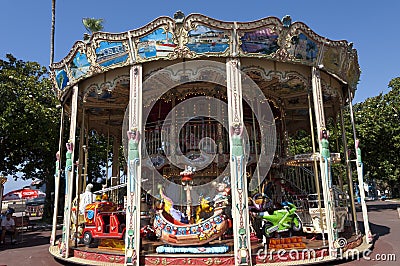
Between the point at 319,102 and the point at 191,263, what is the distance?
5716mm

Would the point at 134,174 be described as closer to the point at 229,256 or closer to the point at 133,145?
the point at 133,145

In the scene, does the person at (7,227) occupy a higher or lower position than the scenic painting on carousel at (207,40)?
lower

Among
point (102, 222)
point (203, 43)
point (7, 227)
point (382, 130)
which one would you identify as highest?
point (382, 130)

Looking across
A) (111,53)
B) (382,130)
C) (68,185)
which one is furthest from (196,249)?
(382,130)

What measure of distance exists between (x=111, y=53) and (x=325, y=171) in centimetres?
685

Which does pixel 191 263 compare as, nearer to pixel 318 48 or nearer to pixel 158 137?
pixel 158 137

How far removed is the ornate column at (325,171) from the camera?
28.3ft

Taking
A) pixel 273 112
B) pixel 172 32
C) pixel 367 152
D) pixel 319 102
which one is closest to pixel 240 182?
pixel 319 102

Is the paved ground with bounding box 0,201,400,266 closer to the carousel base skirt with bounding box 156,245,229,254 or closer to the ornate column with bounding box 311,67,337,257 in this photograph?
the ornate column with bounding box 311,67,337,257

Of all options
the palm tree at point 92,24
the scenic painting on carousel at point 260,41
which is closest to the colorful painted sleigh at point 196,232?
the scenic painting on carousel at point 260,41

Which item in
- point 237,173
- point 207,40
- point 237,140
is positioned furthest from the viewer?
point 207,40

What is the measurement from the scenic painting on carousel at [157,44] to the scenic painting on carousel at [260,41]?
1.95 m

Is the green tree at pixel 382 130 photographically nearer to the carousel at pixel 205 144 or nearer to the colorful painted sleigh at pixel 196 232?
the carousel at pixel 205 144

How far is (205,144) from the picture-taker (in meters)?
12.1
